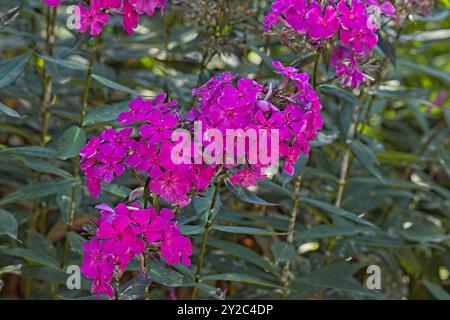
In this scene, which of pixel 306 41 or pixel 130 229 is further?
pixel 306 41

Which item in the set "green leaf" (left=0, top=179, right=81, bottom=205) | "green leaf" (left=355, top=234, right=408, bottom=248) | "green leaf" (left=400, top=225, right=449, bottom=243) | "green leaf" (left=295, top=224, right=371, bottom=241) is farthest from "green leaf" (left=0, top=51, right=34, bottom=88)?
"green leaf" (left=400, top=225, right=449, bottom=243)

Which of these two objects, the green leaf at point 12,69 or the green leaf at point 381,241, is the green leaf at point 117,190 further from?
the green leaf at point 381,241

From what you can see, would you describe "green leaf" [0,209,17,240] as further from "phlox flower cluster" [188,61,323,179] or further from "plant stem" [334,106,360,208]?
"plant stem" [334,106,360,208]

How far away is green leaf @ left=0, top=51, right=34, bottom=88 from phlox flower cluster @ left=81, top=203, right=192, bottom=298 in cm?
58

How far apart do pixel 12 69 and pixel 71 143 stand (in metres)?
0.23

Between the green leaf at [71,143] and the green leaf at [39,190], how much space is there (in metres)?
0.12

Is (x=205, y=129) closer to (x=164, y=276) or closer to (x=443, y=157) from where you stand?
(x=164, y=276)

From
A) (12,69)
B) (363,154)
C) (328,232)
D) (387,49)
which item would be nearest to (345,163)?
(363,154)

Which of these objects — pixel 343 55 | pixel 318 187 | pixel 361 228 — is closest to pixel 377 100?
pixel 318 187

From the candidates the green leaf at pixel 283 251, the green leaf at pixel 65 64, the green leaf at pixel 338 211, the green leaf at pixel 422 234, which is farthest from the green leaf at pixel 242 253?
the green leaf at pixel 65 64

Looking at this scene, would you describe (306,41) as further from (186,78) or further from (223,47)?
(186,78)

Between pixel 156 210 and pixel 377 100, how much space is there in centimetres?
119

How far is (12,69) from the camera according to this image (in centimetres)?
194

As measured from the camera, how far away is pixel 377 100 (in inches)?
99.4
